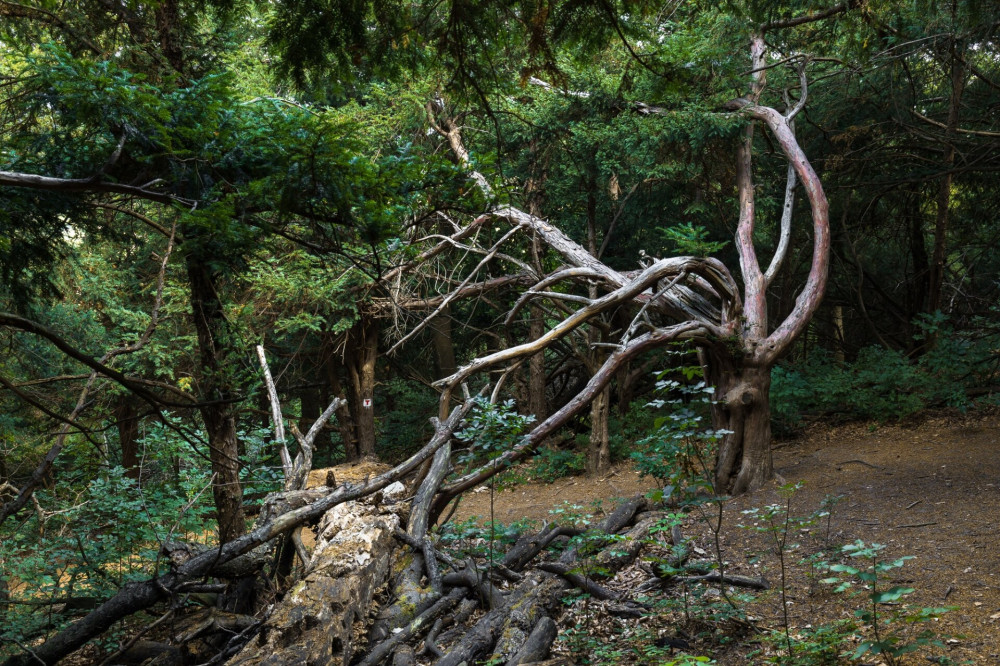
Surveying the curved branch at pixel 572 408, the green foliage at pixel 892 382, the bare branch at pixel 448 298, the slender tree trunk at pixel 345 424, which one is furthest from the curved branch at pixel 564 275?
the slender tree trunk at pixel 345 424

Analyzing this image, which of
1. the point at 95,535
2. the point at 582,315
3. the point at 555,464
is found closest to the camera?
the point at 95,535

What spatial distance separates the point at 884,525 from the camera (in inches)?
241

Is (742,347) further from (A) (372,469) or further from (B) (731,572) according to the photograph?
(A) (372,469)

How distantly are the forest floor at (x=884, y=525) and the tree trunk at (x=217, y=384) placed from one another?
2324 millimetres

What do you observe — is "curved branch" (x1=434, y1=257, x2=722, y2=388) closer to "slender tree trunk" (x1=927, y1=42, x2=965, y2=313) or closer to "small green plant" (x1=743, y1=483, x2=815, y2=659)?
"small green plant" (x1=743, y1=483, x2=815, y2=659)

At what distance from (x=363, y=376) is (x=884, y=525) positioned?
11.0 m

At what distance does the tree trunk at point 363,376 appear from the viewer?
14.9m

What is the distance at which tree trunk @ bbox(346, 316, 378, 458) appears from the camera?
48.8 feet

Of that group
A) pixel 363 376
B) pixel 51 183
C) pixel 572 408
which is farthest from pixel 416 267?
pixel 51 183

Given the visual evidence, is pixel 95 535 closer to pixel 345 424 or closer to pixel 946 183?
pixel 345 424

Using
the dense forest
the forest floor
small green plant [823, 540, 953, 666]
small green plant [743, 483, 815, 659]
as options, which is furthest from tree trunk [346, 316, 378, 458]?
small green plant [823, 540, 953, 666]

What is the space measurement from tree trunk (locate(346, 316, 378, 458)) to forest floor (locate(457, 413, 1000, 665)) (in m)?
4.86

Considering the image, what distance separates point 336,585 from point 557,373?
36.6ft

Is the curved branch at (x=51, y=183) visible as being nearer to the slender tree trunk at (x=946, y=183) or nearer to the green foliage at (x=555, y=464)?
the slender tree trunk at (x=946, y=183)
